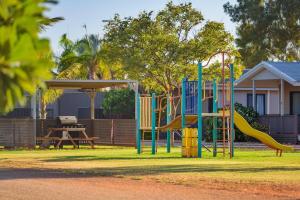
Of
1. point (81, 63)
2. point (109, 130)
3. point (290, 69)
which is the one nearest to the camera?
point (109, 130)

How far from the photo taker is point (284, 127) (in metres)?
38.2

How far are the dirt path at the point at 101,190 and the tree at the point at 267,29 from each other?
55.7 metres

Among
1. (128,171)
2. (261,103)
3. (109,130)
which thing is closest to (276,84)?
(261,103)

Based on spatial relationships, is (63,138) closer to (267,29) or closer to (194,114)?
(194,114)

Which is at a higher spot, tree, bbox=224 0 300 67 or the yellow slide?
tree, bbox=224 0 300 67

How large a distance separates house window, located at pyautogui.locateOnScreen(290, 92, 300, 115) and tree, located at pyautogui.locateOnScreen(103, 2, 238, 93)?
18.9ft

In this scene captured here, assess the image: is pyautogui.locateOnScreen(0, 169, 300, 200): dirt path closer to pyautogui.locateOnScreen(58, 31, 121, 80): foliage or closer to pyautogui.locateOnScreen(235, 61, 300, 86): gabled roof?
pyautogui.locateOnScreen(235, 61, 300, 86): gabled roof

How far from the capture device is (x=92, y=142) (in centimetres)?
3331

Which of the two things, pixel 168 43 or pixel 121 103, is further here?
pixel 121 103

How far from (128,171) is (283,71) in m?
22.7

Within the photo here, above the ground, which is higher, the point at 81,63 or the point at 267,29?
the point at 267,29

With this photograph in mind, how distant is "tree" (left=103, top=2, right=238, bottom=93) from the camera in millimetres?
36344

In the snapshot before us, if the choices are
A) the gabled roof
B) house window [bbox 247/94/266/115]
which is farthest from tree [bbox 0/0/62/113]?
house window [bbox 247/94/266/115]

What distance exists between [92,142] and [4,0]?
30045 mm
